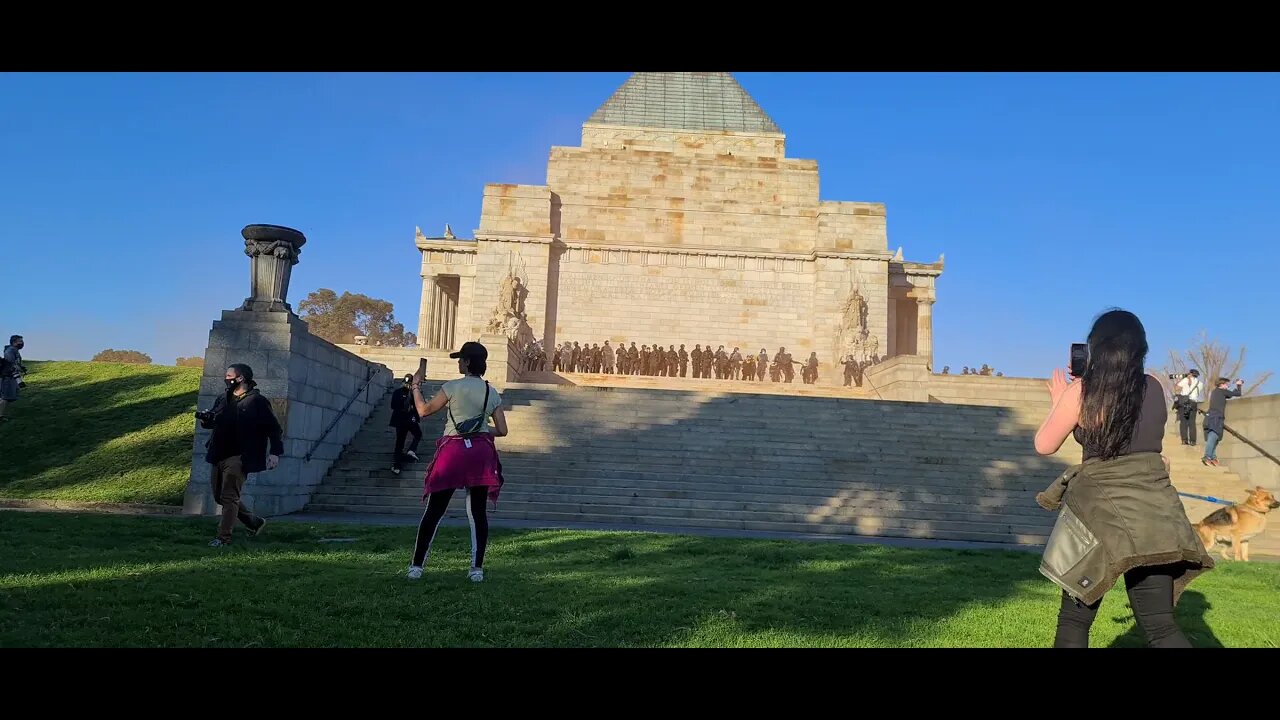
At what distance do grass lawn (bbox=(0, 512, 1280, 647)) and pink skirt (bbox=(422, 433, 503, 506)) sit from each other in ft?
2.10

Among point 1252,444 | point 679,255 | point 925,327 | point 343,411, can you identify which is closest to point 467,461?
point 343,411

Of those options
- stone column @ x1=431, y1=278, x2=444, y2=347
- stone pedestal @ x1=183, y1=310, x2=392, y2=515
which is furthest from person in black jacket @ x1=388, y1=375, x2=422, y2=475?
stone column @ x1=431, y1=278, x2=444, y2=347

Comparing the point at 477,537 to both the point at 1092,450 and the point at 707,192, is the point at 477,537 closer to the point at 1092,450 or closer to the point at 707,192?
the point at 1092,450

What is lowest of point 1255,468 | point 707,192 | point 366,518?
point 366,518

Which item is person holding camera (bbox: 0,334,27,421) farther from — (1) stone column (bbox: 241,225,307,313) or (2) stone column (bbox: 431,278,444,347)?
(2) stone column (bbox: 431,278,444,347)

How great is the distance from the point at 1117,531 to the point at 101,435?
15061 mm

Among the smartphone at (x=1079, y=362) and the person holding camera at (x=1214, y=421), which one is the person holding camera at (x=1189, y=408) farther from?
the smartphone at (x=1079, y=362)

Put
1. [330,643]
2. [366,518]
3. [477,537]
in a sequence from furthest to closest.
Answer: [366,518] → [477,537] → [330,643]

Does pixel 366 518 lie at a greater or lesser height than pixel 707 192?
lesser

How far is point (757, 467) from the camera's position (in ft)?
49.1

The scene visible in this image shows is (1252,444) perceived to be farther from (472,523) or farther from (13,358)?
(13,358)
